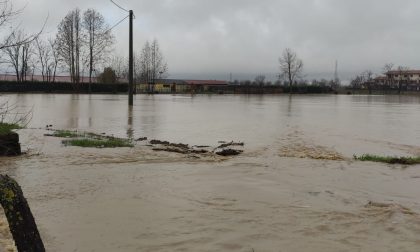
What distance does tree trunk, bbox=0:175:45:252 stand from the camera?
342cm

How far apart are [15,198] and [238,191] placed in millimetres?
5177

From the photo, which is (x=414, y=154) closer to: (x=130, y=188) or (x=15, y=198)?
(x=130, y=188)

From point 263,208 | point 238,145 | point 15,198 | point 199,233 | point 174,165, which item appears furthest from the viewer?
point 238,145

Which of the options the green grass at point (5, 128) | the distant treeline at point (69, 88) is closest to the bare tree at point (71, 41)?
the distant treeline at point (69, 88)

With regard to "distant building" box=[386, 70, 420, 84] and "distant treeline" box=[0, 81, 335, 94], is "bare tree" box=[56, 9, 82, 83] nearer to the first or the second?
"distant treeline" box=[0, 81, 335, 94]

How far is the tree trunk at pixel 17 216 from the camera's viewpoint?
342 cm

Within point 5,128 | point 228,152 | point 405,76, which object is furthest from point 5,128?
point 405,76

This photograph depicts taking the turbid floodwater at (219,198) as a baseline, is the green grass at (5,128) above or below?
above

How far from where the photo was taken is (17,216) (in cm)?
349

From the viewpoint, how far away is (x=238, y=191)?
824 centimetres

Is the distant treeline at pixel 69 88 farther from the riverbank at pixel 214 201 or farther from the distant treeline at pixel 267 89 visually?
the riverbank at pixel 214 201

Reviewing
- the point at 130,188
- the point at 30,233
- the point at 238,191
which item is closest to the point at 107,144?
the point at 130,188

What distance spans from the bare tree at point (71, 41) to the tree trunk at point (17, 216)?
2869 inches

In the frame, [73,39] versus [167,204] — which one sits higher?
[73,39]
